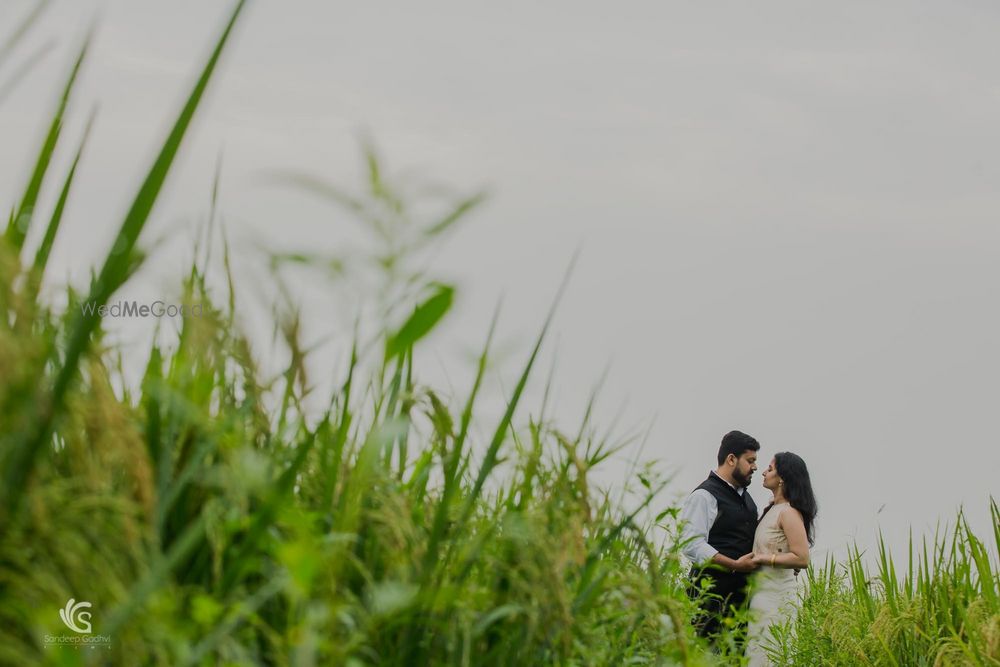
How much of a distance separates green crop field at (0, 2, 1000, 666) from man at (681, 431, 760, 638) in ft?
14.8

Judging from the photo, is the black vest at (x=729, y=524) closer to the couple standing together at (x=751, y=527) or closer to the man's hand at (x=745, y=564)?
the couple standing together at (x=751, y=527)

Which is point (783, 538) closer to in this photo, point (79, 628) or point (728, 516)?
point (728, 516)

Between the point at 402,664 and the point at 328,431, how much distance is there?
0.41 metres

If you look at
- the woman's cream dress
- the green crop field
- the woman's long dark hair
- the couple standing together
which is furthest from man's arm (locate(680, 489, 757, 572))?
the green crop field

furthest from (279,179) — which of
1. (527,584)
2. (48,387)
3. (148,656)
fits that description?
(527,584)

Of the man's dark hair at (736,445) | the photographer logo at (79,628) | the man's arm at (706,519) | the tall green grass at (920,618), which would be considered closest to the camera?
the photographer logo at (79,628)

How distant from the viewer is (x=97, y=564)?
4.69 feet

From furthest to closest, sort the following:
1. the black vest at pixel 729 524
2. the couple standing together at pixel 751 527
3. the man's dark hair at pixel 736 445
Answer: the man's dark hair at pixel 736 445
the black vest at pixel 729 524
the couple standing together at pixel 751 527

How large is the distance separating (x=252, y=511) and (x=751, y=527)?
5916 millimetres

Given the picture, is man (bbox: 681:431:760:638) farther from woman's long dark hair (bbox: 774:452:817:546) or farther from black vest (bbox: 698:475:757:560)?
woman's long dark hair (bbox: 774:452:817:546)

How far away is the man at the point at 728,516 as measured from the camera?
693 centimetres

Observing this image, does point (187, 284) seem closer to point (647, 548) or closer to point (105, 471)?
point (105, 471)

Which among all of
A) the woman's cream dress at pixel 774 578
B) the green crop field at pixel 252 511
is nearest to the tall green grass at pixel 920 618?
the woman's cream dress at pixel 774 578

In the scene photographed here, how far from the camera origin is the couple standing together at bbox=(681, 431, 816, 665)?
6883mm
